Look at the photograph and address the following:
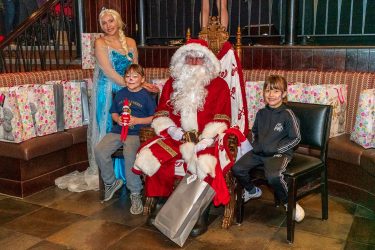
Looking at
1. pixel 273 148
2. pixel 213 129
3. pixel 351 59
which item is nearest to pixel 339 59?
pixel 351 59

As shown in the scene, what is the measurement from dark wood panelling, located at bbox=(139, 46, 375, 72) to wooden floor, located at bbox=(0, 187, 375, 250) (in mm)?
1231

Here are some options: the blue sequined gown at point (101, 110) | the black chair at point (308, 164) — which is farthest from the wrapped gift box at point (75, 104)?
the black chair at point (308, 164)

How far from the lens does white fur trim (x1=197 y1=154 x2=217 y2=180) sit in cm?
267

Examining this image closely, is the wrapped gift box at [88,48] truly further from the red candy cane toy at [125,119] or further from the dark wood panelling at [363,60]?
the dark wood panelling at [363,60]

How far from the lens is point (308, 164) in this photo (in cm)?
275

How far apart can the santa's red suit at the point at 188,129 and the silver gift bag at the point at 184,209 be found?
0.20 feet

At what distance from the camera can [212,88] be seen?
3.12 m

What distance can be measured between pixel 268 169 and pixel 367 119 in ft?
3.16

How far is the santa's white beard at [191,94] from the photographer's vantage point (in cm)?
307

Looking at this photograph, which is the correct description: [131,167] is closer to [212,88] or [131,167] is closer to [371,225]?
[212,88]

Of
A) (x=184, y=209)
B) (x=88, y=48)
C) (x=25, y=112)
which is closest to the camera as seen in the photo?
(x=184, y=209)

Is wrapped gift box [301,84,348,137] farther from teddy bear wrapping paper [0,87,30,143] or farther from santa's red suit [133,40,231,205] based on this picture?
teddy bear wrapping paper [0,87,30,143]

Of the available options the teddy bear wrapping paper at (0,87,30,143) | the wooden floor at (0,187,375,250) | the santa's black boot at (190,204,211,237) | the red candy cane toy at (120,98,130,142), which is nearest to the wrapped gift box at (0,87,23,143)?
the teddy bear wrapping paper at (0,87,30,143)

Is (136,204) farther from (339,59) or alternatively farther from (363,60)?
(363,60)
